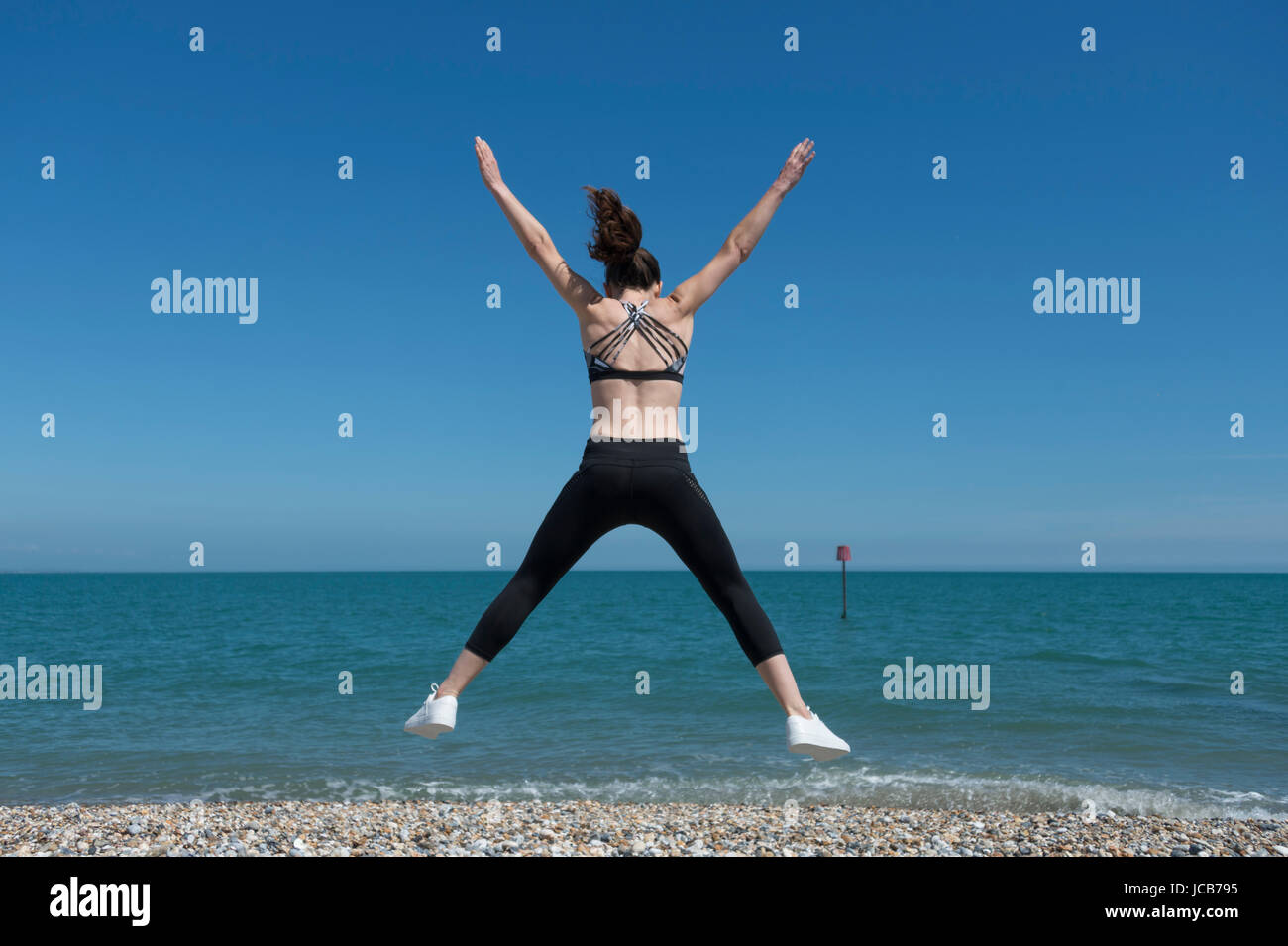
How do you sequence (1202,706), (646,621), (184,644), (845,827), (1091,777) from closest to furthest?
(845,827)
(1091,777)
(1202,706)
(184,644)
(646,621)

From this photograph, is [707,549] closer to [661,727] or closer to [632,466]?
[632,466]

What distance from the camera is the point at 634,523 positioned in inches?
144

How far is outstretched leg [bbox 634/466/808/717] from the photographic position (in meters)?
3.58

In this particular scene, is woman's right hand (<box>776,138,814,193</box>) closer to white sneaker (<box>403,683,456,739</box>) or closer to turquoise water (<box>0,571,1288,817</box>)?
white sneaker (<box>403,683,456,739</box>)

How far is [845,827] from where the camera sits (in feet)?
33.9

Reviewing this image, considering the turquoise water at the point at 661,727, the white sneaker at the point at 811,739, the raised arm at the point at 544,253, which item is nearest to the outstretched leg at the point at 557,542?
the raised arm at the point at 544,253

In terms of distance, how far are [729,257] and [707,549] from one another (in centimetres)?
122

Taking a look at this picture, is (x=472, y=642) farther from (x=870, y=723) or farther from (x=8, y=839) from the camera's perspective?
Result: (x=870, y=723)

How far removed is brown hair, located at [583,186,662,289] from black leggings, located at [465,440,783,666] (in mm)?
748

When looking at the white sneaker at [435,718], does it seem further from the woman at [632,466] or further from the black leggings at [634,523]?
the black leggings at [634,523]

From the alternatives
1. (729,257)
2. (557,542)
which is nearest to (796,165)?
(729,257)

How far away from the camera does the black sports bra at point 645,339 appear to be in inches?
146

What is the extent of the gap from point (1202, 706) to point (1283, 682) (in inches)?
244

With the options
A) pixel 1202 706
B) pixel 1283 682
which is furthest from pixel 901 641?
pixel 1202 706
